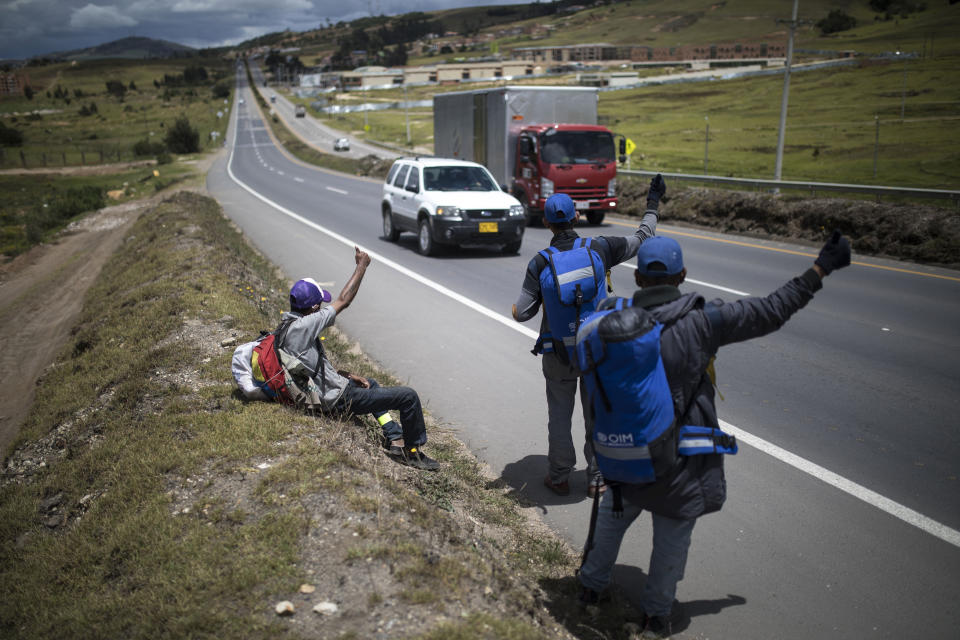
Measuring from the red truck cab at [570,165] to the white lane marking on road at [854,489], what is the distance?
524 inches

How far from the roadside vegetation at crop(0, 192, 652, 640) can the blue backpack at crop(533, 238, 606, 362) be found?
4.27ft

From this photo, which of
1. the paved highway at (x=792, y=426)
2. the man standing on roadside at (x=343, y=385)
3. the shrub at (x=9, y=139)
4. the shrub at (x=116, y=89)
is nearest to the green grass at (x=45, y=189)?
the paved highway at (x=792, y=426)

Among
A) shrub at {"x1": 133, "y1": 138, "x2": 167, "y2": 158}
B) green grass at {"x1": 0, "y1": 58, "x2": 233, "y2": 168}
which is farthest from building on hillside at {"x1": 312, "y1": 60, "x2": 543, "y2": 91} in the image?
shrub at {"x1": 133, "y1": 138, "x2": 167, "y2": 158}

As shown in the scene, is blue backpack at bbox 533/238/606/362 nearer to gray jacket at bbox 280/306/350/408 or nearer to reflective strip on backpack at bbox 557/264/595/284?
reflective strip on backpack at bbox 557/264/595/284

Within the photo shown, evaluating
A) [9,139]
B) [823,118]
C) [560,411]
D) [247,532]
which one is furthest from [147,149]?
[247,532]

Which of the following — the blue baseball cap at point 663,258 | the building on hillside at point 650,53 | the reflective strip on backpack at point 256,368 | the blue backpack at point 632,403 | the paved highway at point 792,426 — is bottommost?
the paved highway at point 792,426

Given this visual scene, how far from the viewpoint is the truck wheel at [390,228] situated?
17.2 meters

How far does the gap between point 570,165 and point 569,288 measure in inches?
580

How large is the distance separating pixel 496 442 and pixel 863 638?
→ 319cm

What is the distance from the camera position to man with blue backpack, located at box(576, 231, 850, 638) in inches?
123

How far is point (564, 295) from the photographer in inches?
183

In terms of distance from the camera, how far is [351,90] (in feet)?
487

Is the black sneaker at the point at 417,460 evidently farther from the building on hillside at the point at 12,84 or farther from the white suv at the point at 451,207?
the building on hillside at the point at 12,84

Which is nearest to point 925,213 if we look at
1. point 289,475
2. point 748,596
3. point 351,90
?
point 748,596
